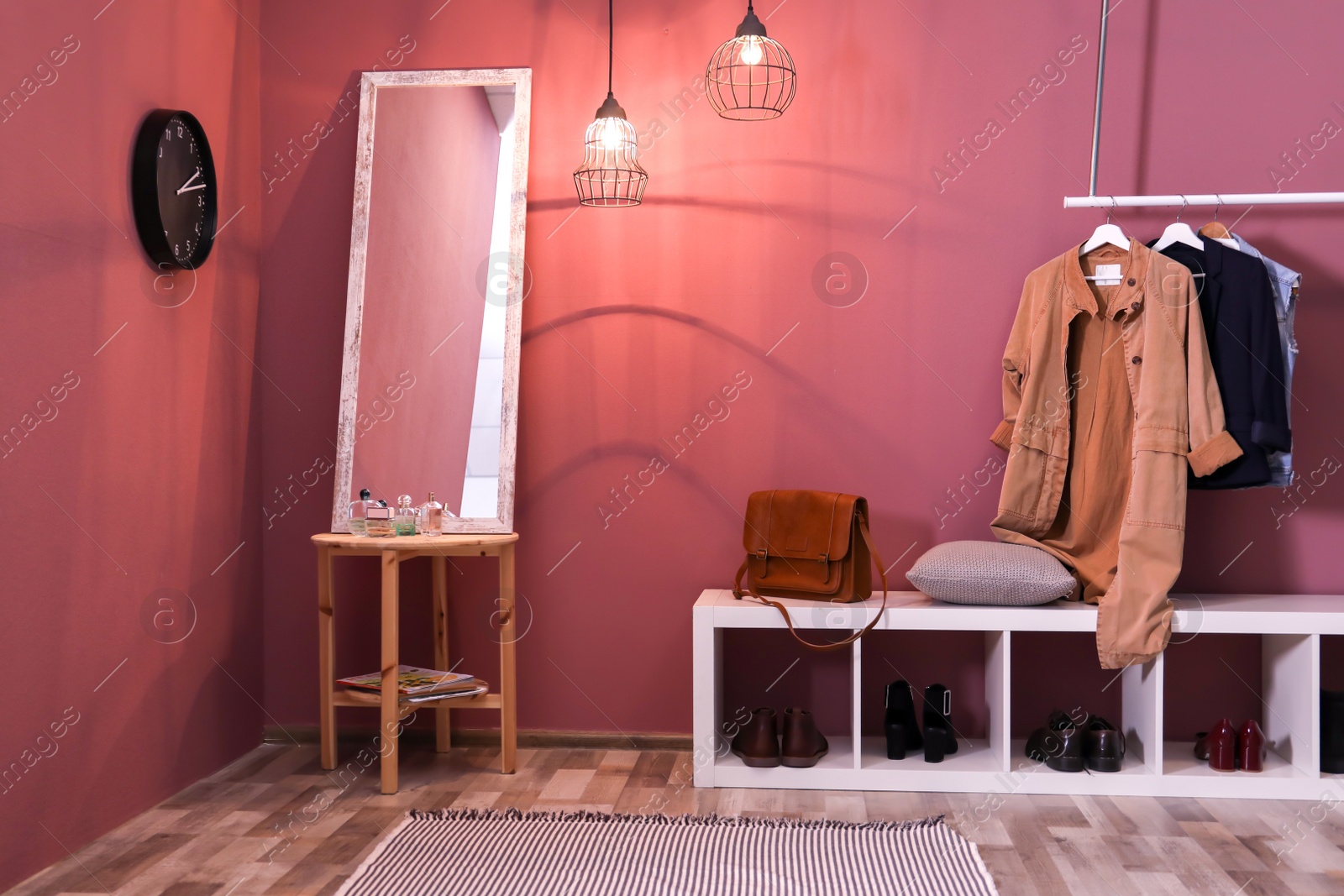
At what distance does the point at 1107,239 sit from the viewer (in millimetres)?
2660

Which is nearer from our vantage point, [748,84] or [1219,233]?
[1219,233]

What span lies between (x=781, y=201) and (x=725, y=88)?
1.24 ft

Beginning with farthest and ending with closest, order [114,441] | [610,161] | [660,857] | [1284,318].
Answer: [610,161] → [1284,318] → [114,441] → [660,857]

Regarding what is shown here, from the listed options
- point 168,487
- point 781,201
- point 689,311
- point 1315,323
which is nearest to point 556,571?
point 689,311

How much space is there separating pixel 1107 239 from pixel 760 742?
1606 millimetres

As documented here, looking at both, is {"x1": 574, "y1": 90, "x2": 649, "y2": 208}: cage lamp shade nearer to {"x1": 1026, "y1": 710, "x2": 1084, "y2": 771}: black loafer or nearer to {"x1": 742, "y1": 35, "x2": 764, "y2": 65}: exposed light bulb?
{"x1": 742, "y1": 35, "x2": 764, "y2": 65}: exposed light bulb

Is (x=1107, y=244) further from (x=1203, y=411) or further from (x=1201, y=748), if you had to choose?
(x=1201, y=748)

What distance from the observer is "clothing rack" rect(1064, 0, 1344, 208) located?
8.46 feet

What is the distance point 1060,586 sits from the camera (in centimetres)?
252

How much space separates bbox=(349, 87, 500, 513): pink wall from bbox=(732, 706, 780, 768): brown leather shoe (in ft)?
3.30

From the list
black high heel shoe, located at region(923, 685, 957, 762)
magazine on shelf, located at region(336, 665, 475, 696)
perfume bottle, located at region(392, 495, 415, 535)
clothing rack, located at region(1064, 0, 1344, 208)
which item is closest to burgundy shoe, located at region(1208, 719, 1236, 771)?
black high heel shoe, located at region(923, 685, 957, 762)

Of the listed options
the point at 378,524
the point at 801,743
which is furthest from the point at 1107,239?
the point at 378,524

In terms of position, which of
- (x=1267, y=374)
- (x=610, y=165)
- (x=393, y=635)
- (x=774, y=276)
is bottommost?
(x=393, y=635)

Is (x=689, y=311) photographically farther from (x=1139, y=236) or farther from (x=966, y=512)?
(x=1139, y=236)
